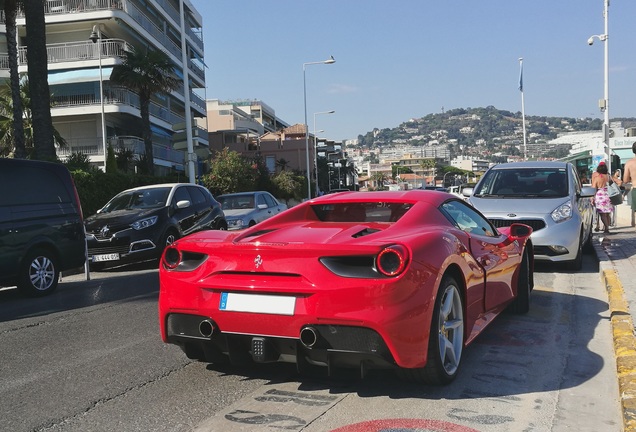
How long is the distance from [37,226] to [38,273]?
65 cm

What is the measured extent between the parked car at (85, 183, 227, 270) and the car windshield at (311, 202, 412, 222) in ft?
22.8

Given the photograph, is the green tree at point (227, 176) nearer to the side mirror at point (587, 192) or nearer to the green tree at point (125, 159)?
the green tree at point (125, 159)

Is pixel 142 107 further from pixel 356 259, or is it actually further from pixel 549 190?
pixel 356 259

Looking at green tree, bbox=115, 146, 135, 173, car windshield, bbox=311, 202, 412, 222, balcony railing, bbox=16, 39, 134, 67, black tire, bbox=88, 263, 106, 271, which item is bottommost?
black tire, bbox=88, 263, 106, 271

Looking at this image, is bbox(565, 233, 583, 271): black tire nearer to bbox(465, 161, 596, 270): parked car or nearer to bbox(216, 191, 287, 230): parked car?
bbox(465, 161, 596, 270): parked car

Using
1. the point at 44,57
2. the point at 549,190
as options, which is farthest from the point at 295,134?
the point at 549,190

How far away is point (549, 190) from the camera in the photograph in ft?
32.6

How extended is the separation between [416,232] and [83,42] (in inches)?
1558

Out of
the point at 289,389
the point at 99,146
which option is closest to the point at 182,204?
the point at 289,389

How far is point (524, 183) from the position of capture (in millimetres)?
10242

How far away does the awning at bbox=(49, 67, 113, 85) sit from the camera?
1507 inches

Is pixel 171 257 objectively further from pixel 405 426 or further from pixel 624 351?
pixel 624 351

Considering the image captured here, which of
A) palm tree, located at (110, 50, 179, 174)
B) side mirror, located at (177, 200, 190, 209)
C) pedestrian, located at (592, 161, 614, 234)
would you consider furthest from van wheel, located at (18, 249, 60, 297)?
palm tree, located at (110, 50, 179, 174)

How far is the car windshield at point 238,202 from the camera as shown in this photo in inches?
653
